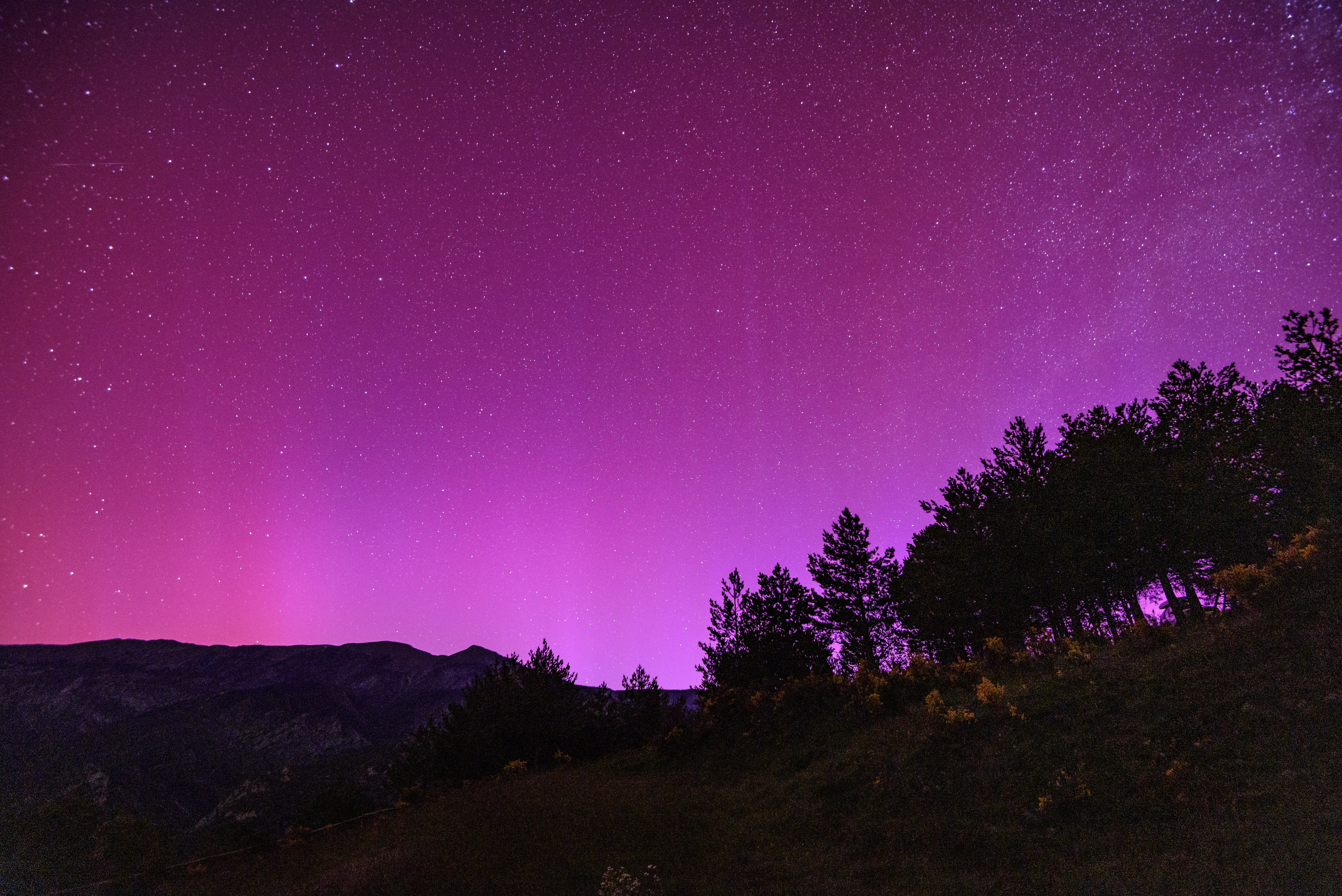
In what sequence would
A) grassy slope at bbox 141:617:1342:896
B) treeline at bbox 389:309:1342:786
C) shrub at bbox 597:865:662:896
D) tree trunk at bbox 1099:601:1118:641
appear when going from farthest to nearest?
tree trunk at bbox 1099:601:1118:641
treeline at bbox 389:309:1342:786
shrub at bbox 597:865:662:896
grassy slope at bbox 141:617:1342:896

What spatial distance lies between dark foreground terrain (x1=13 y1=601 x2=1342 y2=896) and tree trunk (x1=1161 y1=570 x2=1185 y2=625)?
17675 millimetres

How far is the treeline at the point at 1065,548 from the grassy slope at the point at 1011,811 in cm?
620

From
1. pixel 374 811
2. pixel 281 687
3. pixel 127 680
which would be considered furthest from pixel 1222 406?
pixel 127 680

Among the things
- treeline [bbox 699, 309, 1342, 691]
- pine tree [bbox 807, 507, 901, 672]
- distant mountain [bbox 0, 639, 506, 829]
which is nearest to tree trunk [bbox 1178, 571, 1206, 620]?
treeline [bbox 699, 309, 1342, 691]

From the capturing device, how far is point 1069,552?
84.4 ft

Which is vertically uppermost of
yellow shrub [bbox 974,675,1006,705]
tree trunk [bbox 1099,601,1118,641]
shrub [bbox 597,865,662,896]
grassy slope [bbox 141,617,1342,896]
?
tree trunk [bbox 1099,601,1118,641]

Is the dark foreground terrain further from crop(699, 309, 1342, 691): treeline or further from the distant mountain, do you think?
the distant mountain

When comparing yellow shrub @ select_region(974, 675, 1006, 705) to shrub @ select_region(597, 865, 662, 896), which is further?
yellow shrub @ select_region(974, 675, 1006, 705)

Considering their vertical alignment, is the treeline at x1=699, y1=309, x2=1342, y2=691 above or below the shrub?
above

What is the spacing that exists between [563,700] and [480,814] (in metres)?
19.1

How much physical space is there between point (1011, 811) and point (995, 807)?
279 mm

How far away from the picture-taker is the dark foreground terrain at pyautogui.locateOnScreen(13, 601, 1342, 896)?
230 inches

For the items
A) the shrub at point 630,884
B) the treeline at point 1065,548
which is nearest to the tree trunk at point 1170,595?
the treeline at point 1065,548

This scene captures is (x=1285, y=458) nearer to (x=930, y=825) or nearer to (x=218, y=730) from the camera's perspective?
(x=930, y=825)
